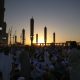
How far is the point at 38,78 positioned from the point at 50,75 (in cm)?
114

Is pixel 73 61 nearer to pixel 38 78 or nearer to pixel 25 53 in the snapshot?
pixel 38 78

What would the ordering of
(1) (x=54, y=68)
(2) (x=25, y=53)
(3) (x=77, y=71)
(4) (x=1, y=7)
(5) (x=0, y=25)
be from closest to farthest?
1. (3) (x=77, y=71)
2. (1) (x=54, y=68)
3. (2) (x=25, y=53)
4. (5) (x=0, y=25)
5. (4) (x=1, y=7)

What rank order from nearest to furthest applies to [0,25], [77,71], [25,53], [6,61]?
[77,71] → [6,61] → [25,53] → [0,25]

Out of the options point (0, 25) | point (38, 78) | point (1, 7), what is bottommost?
point (38, 78)

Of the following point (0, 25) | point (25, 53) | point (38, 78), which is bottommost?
point (38, 78)

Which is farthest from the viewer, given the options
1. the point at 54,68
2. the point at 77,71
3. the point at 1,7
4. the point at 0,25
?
the point at 1,7

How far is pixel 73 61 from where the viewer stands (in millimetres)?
9523

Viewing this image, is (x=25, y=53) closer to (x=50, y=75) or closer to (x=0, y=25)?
(x=50, y=75)

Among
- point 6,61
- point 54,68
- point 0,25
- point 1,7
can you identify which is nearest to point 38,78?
point 54,68

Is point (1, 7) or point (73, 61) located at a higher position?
point (1, 7)

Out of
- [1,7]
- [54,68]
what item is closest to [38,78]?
[54,68]

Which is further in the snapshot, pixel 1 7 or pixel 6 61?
pixel 1 7

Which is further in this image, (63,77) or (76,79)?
(63,77)

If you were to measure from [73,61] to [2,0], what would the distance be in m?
117
